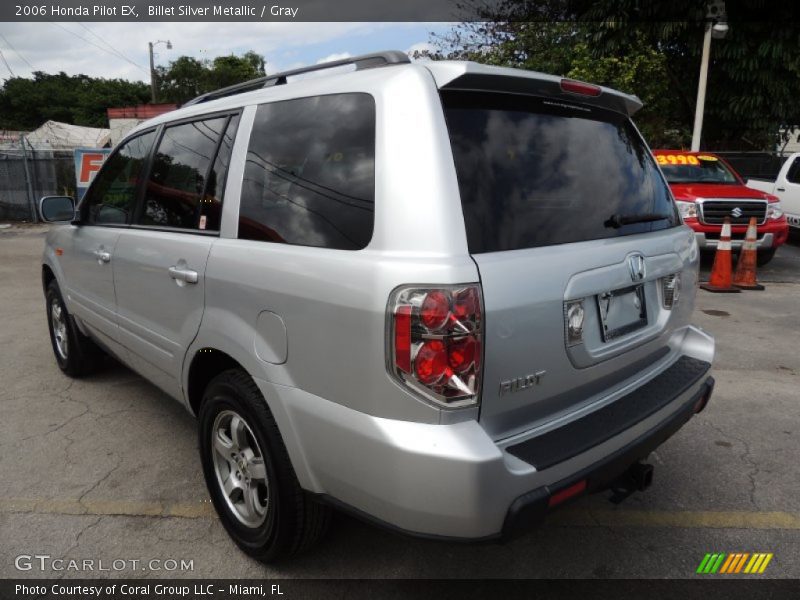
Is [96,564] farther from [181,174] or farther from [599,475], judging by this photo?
[599,475]

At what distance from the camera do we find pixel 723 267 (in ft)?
26.1

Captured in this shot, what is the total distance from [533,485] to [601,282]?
739mm

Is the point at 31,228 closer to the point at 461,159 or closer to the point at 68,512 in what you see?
the point at 68,512

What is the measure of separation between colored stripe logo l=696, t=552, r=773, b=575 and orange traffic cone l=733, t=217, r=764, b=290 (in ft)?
21.5

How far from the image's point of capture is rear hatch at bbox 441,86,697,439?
1.82m

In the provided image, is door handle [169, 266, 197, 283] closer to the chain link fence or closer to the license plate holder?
the license plate holder

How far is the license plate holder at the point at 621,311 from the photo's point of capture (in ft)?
6.91

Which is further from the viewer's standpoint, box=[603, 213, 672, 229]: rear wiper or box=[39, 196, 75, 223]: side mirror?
box=[39, 196, 75, 223]: side mirror

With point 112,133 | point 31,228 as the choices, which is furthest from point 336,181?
point 112,133

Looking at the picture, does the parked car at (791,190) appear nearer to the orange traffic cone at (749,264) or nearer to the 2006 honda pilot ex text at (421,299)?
the orange traffic cone at (749,264)

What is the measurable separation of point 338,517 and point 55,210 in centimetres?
304

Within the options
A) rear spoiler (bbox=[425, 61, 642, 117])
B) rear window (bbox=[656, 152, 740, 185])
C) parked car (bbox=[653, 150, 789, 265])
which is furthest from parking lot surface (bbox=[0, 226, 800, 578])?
rear window (bbox=[656, 152, 740, 185])

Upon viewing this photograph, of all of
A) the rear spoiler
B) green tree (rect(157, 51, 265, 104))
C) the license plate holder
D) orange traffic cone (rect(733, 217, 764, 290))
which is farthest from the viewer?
green tree (rect(157, 51, 265, 104))

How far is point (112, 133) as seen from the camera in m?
39.0
